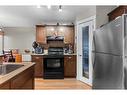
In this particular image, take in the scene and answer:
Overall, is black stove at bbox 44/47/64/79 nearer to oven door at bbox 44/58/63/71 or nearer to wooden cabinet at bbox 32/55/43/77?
oven door at bbox 44/58/63/71

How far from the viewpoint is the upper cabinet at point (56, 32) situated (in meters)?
7.91

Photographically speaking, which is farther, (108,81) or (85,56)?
(85,56)

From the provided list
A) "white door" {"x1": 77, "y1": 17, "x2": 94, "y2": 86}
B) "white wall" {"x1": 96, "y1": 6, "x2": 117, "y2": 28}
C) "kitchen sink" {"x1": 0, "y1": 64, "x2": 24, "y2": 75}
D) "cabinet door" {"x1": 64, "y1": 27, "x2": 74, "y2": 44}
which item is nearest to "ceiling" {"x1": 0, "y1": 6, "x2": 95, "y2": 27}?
"white wall" {"x1": 96, "y1": 6, "x2": 117, "y2": 28}

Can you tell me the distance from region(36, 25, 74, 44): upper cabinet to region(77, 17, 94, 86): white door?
61.0 inches

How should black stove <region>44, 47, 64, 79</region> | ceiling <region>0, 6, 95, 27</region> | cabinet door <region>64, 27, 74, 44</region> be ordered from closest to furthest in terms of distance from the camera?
1. ceiling <region>0, 6, 95, 27</region>
2. black stove <region>44, 47, 64, 79</region>
3. cabinet door <region>64, 27, 74, 44</region>

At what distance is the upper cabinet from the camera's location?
791cm

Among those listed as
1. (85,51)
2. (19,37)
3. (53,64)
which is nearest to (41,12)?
(85,51)

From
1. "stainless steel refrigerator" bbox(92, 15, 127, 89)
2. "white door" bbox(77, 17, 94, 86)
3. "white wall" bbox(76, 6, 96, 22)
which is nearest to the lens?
"stainless steel refrigerator" bbox(92, 15, 127, 89)

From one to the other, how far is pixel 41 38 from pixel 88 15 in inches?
114
